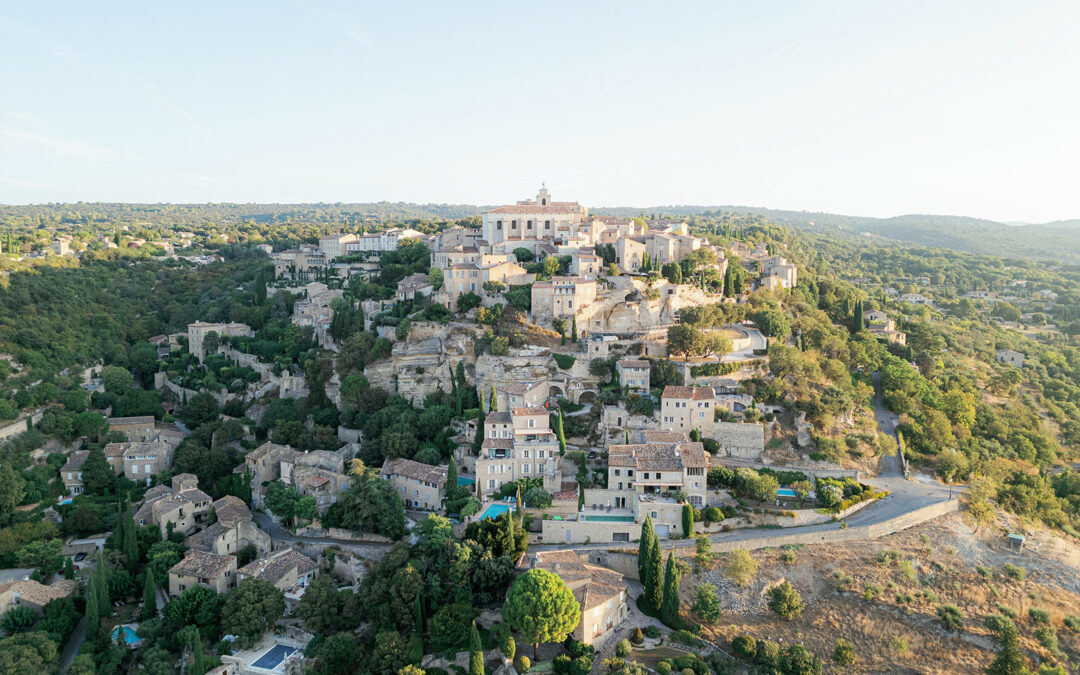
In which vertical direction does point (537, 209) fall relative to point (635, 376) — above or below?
above

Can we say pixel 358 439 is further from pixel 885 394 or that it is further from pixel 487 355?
pixel 885 394

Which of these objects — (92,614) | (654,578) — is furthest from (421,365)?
(654,578)

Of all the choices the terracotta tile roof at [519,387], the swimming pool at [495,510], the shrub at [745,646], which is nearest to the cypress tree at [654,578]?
the shrub at [745,646]

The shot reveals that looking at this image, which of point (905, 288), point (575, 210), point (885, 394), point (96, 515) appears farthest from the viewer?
point (905, 288)

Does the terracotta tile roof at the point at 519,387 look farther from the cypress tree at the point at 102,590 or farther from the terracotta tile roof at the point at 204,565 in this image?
the cypress tree at the point at 102,590

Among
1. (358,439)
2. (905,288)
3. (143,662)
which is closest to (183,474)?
(358,439)

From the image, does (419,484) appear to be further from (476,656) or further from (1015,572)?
(1015,572)
